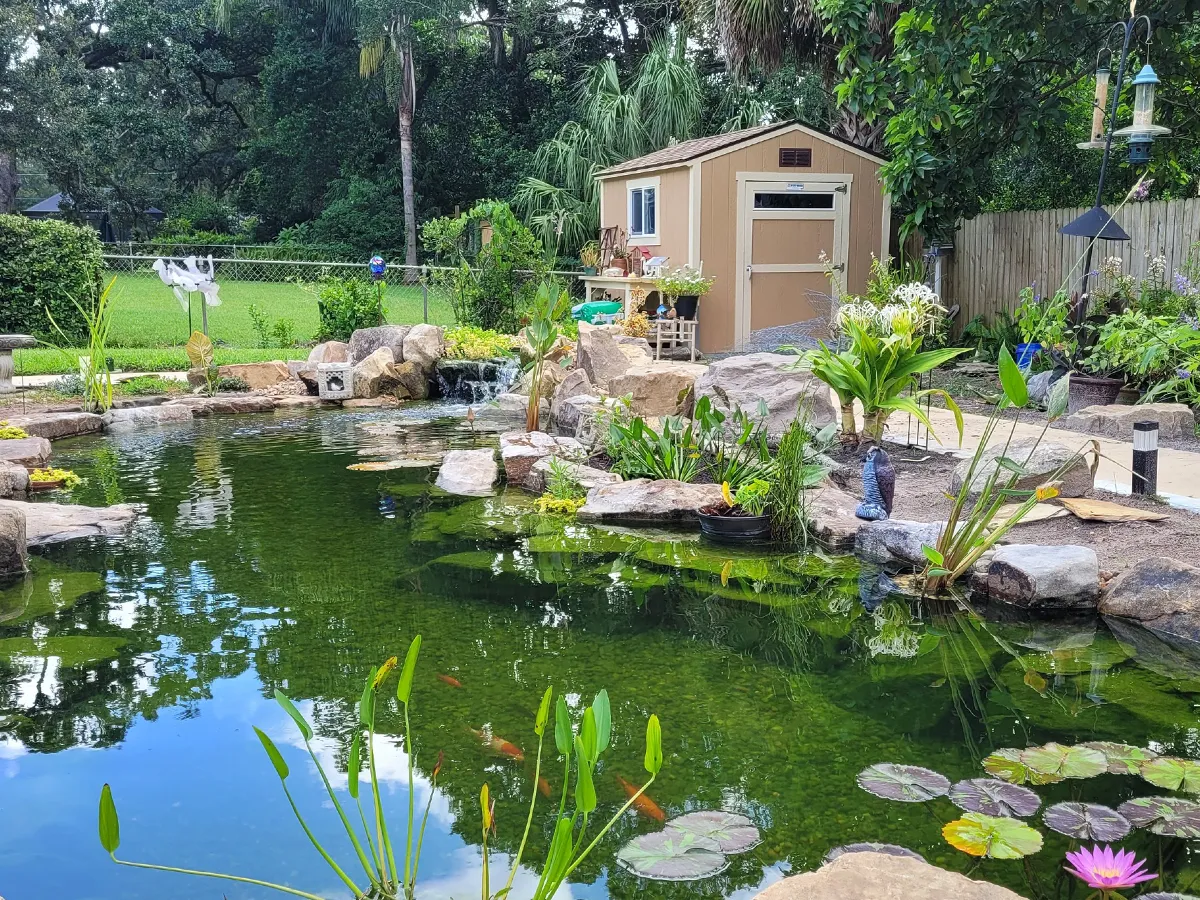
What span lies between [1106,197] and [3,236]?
520 inches

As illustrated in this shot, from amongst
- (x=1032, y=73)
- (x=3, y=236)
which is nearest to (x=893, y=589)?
(x=1032, y=73)

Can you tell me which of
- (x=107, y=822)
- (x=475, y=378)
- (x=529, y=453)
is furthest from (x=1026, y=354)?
(x=107, y=822)

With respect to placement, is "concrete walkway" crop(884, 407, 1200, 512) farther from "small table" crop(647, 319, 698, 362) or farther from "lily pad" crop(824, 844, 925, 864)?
"small table" crop(647, 319, 698, 362)

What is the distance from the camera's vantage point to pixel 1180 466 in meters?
6.48

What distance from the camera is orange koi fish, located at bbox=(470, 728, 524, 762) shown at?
10.9ft

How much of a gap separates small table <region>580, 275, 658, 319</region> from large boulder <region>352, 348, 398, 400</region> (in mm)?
3131

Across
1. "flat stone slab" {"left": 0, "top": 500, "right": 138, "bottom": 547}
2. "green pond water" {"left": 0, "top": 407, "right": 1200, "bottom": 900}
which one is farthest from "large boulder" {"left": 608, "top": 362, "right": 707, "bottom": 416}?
"flat stone slab" {"left": 0, "top": 500, "right": 138, "bottom": 547}

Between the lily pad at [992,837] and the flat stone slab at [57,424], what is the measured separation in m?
8.12

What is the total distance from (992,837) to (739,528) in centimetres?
319

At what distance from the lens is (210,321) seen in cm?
1653

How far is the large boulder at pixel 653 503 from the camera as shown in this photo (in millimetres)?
6227

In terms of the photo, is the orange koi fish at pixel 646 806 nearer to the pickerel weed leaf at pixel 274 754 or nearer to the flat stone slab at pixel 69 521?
the pickerel weed leaf at pixel 274 754

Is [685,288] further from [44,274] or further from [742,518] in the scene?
[44,274]

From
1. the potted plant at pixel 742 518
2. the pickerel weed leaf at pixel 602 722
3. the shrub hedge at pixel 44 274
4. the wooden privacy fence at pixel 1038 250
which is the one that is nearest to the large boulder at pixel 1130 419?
the wooden privacy fence at pixel 1038 250
